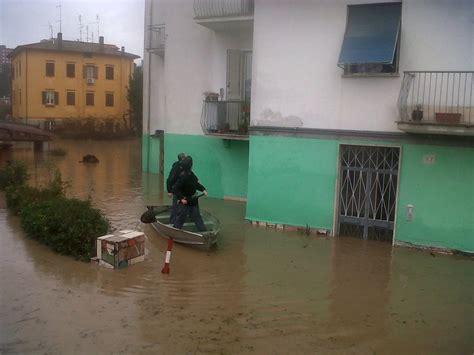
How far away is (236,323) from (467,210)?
6446mm

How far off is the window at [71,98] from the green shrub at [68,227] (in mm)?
37725

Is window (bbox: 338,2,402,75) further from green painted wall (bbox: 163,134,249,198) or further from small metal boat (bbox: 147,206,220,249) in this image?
green painted wall (bbox: 163,134,249,198)

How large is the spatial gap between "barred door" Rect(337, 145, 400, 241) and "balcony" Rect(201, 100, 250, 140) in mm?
4211

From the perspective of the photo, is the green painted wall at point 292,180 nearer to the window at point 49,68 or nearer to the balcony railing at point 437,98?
the balcony railing at point 437,98

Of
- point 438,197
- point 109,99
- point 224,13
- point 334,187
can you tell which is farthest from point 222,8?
point 109,99

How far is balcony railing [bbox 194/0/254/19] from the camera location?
14.6 m

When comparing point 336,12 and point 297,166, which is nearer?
point 336,12

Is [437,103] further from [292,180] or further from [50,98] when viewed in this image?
[50,98]

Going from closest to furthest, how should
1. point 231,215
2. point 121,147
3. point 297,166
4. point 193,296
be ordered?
point 193,296 → point 297,166 → point 231,215 → point 121,147

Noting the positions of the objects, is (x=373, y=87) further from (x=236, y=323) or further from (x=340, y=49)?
(x=236, y=323)

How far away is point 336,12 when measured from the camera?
1167 centimetres

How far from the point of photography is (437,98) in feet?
35.2

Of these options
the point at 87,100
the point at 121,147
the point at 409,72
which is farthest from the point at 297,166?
the point at 87,100

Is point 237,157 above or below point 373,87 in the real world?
below
